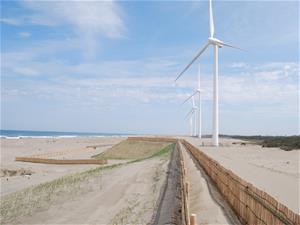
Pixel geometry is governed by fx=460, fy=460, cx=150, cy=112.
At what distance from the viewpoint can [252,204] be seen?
38.2ft

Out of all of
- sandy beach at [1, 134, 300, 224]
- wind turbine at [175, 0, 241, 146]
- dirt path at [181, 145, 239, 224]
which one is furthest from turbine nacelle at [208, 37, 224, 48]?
dirt path at [181, 145, 239, 224]

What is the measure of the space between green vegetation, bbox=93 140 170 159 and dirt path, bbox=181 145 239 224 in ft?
168

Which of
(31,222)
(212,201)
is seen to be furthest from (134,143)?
(212,201)

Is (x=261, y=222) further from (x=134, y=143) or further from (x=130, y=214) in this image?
(x=134, y=143)

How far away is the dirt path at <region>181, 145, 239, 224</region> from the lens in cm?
1362

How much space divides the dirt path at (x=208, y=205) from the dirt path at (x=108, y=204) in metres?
2.20

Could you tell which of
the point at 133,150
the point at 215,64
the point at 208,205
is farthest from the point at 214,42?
the point at 208,205

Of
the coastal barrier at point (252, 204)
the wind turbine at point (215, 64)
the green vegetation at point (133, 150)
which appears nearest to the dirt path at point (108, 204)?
the coastal barrier at point (252, 204)

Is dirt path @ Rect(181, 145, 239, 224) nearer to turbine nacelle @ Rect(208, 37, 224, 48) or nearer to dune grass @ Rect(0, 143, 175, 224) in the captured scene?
dune grass @ Rect(0, 143, 175, 224)

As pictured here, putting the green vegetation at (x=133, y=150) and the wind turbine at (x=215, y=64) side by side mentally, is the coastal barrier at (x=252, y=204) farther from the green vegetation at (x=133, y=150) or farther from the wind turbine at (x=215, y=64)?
the green vegetation at (x=133, y=150)

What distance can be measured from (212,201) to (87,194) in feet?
43.2

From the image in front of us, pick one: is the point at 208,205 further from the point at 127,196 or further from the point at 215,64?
the point at 215,64

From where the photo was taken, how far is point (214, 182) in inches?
805

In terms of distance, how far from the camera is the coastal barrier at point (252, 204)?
29.9ft
